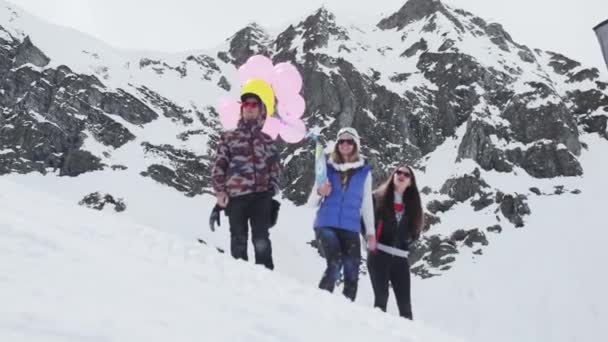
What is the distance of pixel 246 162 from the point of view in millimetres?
7141

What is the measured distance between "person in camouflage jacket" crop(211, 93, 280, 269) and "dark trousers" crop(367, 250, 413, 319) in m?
1.07

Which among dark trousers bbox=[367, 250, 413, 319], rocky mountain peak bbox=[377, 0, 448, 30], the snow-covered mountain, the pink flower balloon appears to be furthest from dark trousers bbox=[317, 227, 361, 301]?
rocky mountain peak bbox=[377, 0, 448, 30]

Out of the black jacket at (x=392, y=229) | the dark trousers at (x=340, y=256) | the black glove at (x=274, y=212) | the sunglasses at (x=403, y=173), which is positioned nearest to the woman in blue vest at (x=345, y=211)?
the dark trousers at (x=340, y=256)

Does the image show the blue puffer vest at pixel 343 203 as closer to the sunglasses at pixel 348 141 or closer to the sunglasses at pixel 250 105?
the sunglasses at pixel 348 141

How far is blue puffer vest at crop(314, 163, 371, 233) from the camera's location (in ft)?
22.4

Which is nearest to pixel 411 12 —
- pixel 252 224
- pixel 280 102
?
pixel 280 102

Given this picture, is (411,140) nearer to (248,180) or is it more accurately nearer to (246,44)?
(246,44)

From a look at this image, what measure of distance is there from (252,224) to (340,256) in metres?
0.99

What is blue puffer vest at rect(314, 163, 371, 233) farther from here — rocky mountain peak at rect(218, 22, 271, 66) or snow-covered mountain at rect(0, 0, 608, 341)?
rocky mountain peak at rect(218, 22, 271, 66)

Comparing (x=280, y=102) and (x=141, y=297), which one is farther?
(x=280, y=102)

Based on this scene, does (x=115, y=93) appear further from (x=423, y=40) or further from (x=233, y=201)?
(x=233, y=201)

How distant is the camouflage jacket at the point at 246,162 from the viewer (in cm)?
706

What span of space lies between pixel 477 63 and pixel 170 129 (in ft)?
141

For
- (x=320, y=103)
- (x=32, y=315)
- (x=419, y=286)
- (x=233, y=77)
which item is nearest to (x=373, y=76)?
(x=320, y=103)
